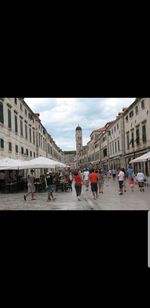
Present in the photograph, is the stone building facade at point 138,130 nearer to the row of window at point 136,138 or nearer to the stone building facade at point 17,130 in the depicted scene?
the row of window at point 136,138

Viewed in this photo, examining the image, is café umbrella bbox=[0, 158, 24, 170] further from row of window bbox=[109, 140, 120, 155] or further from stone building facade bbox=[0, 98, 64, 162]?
row of window bbox=[109, 140, 120, 155]

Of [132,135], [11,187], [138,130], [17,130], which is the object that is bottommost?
[11,187]

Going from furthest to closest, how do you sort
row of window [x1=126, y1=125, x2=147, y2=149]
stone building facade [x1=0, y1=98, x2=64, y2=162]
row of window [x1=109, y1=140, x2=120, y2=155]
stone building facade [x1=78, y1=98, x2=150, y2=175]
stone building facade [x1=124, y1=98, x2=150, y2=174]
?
1. row of window [x1=109, y1=140, x2=120, y2=155]
2. row of window [x1=126, y1=125, x2=147, y2=149]
3. stone building facade [x1=78, y1=98, x2=150, y2=175]
4. stone building facade [x1=124, y1=98, x2=150, y2=174]
5. stone building facade [x1=0, y1=98, x2=64, y2=162]

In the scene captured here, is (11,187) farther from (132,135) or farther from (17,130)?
(132,135)

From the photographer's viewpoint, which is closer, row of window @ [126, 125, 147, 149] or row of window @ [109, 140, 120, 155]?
row of window @ [126, 125, 147, 149]

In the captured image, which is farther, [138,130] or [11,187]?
[138,130]

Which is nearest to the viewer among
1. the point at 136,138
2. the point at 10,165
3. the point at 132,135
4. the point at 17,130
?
the point at 10,165

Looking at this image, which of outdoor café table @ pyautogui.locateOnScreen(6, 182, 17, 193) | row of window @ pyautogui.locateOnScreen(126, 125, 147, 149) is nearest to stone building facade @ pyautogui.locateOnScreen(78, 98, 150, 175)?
row of window @ pyautogui.locateOnScreen(126, 125, 147, 149)

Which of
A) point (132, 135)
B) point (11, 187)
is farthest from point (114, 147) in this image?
point (11, 187)

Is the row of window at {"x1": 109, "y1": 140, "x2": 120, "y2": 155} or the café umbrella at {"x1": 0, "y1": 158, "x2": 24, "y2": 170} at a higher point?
the row of window at {"x1": 109, "y1": 140, "x2": 120, "y2": 155}

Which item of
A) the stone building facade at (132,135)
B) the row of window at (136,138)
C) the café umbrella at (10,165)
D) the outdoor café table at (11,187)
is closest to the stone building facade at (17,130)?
the outdoor café table at (11,187)
